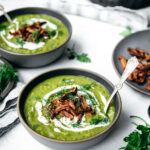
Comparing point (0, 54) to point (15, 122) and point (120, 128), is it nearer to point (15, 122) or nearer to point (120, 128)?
point (15, 122)

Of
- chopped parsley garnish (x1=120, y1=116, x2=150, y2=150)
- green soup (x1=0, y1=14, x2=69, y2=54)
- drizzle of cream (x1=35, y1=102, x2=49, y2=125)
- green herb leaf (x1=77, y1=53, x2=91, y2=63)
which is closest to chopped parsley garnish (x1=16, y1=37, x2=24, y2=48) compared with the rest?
green soup (x1=0, y1=14, x2=69, y2=54)


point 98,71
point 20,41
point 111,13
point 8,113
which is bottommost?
point 98,71

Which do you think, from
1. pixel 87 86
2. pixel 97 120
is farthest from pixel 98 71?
pixel 97 120

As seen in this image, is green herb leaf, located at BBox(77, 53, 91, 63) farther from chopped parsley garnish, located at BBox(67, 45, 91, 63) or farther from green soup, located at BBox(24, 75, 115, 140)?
green soup, located at BBox(24, 75, 115, 140)

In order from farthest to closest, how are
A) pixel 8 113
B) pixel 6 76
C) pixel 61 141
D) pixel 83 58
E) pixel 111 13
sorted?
1. pixel 111 13
2. pixel 83 58
3. pixel 6 76
4. pixel 8 113
5. pixel 61 141

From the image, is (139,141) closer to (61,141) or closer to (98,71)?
(61,141)

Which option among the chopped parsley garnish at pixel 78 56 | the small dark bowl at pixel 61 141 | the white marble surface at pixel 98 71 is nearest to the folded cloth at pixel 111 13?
the white marble surface at pixel 98 71

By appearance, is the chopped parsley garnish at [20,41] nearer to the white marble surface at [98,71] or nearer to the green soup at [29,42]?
the green soup at [29,42]
